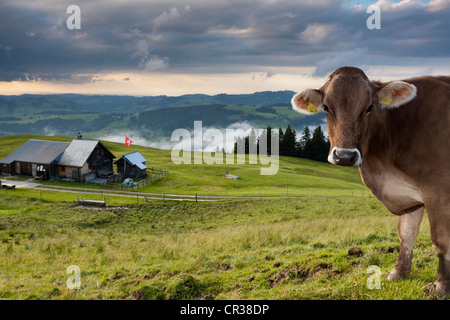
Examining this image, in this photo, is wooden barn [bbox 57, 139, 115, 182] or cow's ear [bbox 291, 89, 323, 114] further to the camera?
wooden barn [bbox 57, 139, 115, 182]

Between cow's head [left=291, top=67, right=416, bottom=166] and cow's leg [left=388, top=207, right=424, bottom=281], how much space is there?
8.68 ft

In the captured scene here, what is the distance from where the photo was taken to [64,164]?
54.2 m

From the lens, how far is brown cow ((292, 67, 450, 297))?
5363 millimetres

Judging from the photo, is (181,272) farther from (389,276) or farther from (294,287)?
(389,276)

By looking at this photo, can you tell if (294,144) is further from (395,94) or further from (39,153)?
(395,94)

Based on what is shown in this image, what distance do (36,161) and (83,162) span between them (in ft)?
29.0

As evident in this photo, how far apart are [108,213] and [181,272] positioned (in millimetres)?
26736

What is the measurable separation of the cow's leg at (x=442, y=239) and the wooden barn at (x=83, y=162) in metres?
55.3

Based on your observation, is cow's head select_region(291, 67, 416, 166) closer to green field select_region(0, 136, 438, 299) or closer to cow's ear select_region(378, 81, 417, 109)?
cow's ear select_region(378, 81, 417, 109)

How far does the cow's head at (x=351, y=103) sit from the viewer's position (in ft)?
16.8

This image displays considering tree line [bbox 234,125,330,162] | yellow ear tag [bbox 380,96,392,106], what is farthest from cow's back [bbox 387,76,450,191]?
tree line [bbox 234,125,330,162]

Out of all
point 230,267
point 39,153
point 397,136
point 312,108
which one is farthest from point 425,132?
point 39,153
